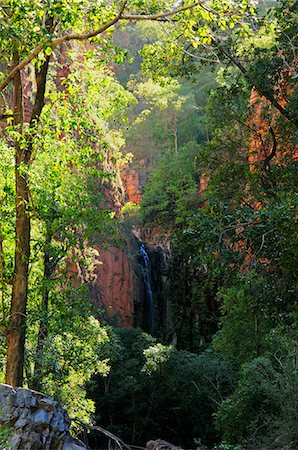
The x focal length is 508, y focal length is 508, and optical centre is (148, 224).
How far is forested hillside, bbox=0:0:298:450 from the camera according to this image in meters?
6.75

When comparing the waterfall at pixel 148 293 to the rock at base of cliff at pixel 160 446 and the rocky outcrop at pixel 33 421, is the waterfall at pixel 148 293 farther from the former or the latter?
the rocky outcrop at pixel 33 421

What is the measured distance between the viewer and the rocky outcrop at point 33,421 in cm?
638

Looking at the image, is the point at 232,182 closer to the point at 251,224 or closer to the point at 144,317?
the point at 251,224

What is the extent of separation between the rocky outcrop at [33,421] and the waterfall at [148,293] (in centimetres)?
2168

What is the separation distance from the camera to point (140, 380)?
2000cm

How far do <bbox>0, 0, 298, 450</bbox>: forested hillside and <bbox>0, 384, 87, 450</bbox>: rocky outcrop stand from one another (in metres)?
0.15

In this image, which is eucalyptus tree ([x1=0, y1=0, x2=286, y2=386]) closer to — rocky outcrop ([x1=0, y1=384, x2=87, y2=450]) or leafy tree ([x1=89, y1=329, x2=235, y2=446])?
rocky outcrop ([x1=0, y1=384, x2=87, y2=450])

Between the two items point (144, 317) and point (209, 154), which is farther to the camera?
point (144, 317)

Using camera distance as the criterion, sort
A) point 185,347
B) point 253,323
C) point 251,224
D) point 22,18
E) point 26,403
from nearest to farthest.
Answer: point 22,18, point 26,403, point 251,224, point 253,323, point 185,347

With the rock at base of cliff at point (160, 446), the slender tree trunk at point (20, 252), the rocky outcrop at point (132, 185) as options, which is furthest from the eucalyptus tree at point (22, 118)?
the rocky outcrop at point (132, 185)

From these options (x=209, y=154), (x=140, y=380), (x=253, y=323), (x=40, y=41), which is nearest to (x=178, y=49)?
(x=40, y=41)

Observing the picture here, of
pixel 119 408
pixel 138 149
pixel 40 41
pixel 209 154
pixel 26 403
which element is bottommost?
pixel 119 408

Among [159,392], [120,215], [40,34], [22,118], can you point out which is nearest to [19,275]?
[22,118]

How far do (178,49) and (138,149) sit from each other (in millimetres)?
32292
